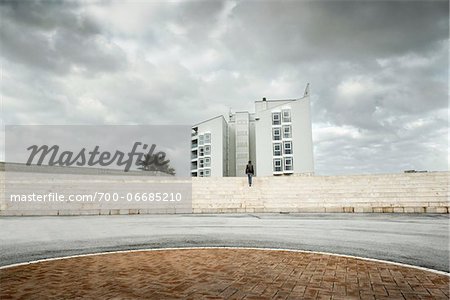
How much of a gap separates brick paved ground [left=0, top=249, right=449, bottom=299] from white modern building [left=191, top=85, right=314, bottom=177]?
4468 centimetres

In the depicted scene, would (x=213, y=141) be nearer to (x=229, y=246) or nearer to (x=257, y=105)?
(x=257, y=105)

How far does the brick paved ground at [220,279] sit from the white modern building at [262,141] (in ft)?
147

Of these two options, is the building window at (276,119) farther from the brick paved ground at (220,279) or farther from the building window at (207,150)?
the brick paved ground at (220,279)

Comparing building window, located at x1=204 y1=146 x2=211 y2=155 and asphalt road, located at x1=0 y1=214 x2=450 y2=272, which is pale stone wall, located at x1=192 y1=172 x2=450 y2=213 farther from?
building window, located at x1=204 y1=146 x2=211 y2=155

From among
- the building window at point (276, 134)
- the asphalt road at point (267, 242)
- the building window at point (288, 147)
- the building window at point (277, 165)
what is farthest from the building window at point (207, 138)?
the asphalt road at point (267, 242)

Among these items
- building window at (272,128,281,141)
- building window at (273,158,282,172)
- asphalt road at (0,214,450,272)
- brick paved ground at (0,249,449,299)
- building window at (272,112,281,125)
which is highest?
building window at (272,112,281,125)

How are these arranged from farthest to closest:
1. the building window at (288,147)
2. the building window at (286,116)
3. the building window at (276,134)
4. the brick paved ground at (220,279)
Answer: the building window at (276,134)
the building window at (286,116)
the building window at (288,147)
the brick paved ground at (220,279)

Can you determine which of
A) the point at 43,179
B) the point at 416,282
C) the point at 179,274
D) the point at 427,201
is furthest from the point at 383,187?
the point at 43,179

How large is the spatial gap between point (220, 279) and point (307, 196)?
17323 millimetres

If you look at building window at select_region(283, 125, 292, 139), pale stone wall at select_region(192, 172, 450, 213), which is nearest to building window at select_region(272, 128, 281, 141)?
building window at select_region(283, 125, 292, 139)

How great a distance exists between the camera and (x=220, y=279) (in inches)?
172

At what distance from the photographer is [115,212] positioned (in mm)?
18688

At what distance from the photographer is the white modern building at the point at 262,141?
50500mm

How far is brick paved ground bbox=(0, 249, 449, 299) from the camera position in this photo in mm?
3703
